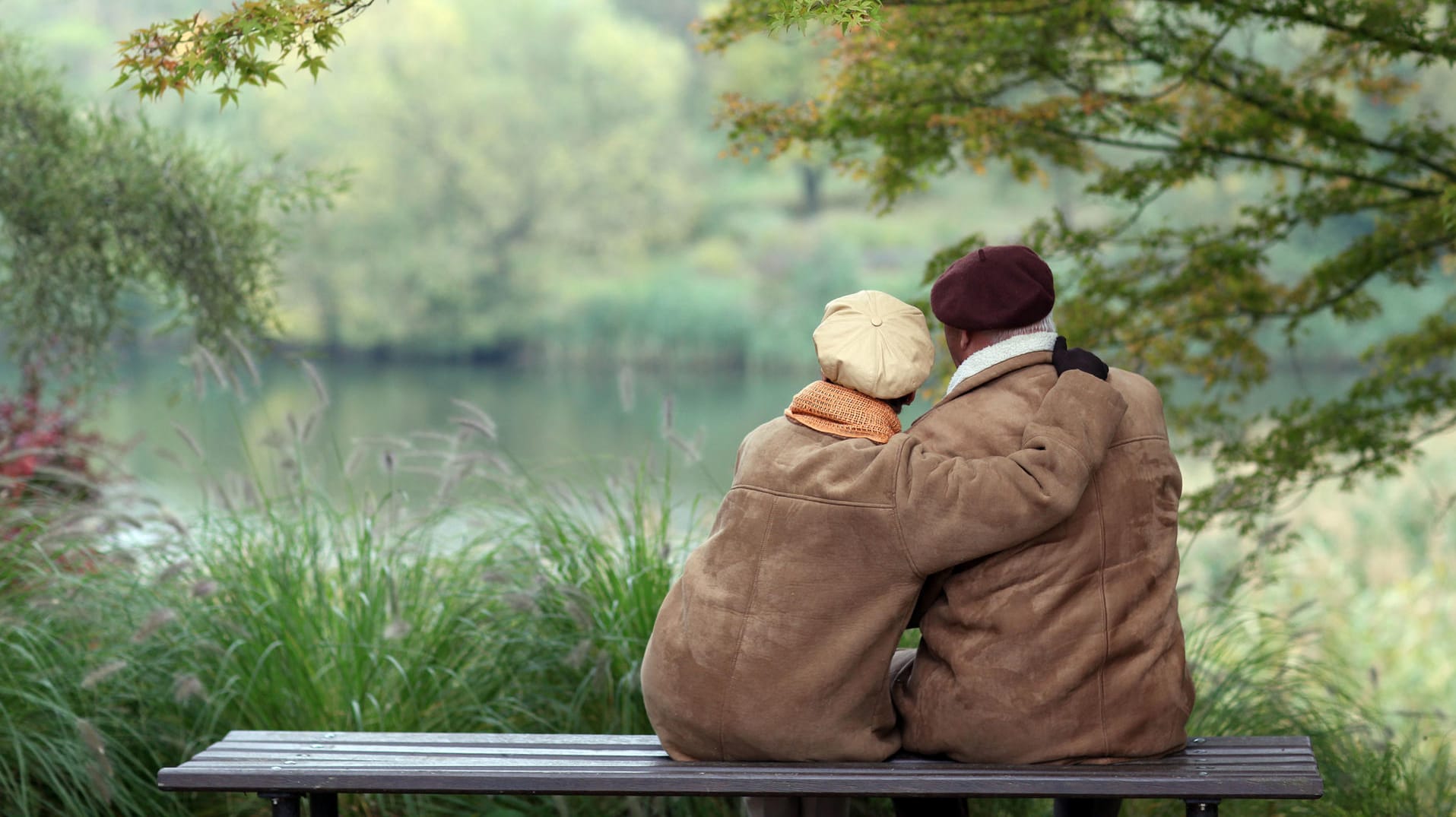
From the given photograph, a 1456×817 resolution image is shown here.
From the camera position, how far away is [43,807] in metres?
3.40

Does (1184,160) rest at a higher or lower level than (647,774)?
higher

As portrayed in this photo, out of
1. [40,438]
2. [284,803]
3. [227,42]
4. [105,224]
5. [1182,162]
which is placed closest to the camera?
[284,803]

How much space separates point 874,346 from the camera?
7.62ft

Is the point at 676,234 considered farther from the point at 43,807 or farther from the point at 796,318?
the point at 43,807

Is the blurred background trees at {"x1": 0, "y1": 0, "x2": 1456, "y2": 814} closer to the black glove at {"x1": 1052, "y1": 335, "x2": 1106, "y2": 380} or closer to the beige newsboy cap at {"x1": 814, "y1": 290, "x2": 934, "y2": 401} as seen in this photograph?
the beige newsboy cap at {"x1": 814, "y1": 290, "x2": 934, "y2": 401}

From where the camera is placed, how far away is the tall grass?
11.1 ft

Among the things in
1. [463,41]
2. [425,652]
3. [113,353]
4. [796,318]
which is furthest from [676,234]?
[425,652]

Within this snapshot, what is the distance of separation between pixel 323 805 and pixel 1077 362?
166 cm

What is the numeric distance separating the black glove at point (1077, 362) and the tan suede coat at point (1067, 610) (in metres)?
0.02

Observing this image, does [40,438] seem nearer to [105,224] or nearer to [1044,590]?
[105,224]

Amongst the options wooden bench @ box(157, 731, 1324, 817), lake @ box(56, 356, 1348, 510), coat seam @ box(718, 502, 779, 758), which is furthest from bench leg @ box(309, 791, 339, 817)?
lake @ box(56, 356, 1348, 510)

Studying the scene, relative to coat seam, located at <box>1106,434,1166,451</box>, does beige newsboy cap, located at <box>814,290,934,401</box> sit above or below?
above

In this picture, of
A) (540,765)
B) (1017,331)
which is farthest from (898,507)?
(540,765)

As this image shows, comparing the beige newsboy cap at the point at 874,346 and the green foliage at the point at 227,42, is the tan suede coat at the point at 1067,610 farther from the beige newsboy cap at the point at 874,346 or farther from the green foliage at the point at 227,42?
the green foliage at the point at 227,42
